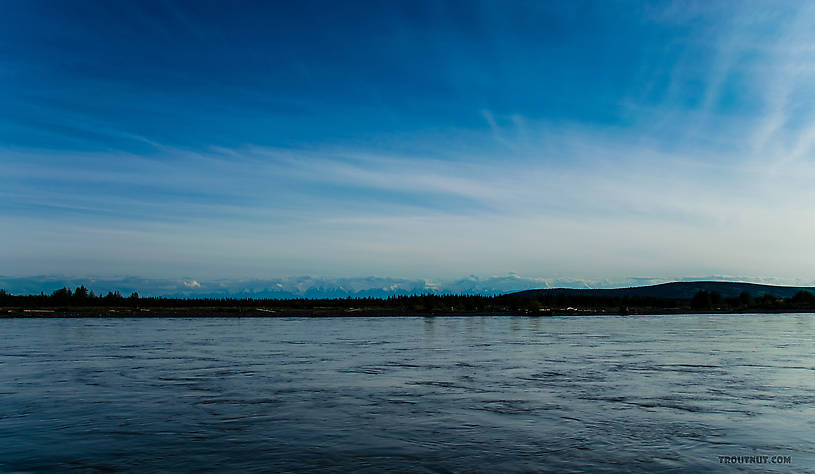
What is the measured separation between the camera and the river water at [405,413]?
10344 millimetres

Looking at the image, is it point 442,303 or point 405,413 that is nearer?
point 405,413

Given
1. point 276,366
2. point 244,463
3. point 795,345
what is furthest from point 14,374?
point 795,345

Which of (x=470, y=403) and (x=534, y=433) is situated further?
(x=470, y=403)

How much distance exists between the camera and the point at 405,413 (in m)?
14.3

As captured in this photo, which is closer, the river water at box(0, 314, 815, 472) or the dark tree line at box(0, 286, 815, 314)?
the river water at box(0, 314, 815, 472)

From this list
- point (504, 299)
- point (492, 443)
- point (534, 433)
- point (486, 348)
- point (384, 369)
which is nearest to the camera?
point (492, 443)

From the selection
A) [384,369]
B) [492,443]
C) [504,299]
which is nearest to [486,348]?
[384,369]

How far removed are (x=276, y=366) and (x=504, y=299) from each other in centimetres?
13043

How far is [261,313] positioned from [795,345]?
3236 inches

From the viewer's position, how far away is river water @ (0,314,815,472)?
33.9ft

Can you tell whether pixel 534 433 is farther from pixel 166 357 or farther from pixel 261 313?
pixel 261 313

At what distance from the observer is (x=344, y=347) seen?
33.6 metres

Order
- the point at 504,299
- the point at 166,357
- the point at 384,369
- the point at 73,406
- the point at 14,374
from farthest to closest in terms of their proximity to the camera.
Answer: the point at 504,299 → the point at 166,357 → the point at 384,369 → the point at 14,374 → the point at 73,406

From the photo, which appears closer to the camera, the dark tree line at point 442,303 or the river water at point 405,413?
the river water at point 405,413
